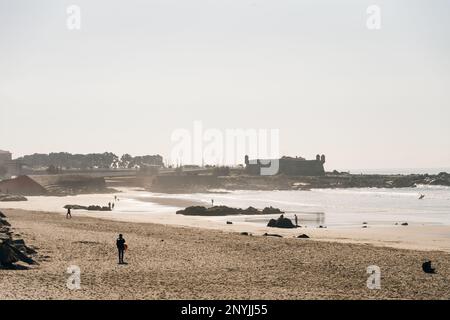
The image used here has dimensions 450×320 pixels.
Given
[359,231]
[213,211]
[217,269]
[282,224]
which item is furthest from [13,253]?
[213,211]

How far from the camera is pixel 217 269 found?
995 inches

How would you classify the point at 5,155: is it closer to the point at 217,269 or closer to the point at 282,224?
the point at 282,224

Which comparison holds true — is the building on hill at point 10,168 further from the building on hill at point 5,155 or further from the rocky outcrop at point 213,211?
the rocky outcrop at point 213,211

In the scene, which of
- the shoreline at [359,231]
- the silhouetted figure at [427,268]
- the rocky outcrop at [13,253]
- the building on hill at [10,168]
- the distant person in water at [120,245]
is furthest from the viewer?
the building on hill at [10,168]

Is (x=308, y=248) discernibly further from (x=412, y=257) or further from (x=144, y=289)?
(x=144, y=289)

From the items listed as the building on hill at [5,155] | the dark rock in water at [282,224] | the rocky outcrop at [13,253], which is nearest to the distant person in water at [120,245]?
the rocky outcrop at [13,253]

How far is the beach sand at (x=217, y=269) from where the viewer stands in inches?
786

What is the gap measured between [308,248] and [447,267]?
8.69 m

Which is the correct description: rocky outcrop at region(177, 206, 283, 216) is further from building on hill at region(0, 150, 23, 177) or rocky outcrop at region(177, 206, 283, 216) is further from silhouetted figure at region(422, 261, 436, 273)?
building on hill at region(0, 150, 23, 177)

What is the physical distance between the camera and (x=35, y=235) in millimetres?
35250

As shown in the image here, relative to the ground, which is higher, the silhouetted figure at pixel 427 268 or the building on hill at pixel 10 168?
the building on hill at pixel 10 168

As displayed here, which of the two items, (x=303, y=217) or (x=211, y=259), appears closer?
(x=211, y=259)

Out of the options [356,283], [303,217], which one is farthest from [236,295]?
[303,217]

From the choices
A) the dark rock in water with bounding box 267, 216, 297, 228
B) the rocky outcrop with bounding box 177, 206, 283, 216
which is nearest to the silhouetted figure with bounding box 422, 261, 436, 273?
the dark rock in water with bounding box 267, 216, 297, 228
